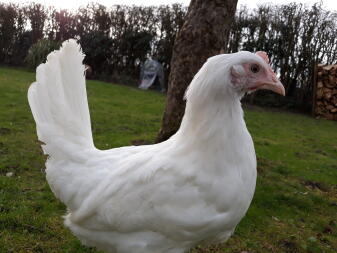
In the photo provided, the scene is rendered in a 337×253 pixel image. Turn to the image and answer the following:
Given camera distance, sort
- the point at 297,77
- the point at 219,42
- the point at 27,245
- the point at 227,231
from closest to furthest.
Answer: the point at 227,231
the point at 27,245
the point at 219,42
the point at 297,77

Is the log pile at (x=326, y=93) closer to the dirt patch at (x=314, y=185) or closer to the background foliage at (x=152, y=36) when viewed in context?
the background foliage at (x=152, y=36)

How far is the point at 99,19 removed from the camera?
1580 cm

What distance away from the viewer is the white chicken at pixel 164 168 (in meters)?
1.90

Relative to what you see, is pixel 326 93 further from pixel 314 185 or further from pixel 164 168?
pixel 164 168

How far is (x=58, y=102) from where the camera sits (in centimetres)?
223

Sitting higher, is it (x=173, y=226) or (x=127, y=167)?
(x=127, y=167)

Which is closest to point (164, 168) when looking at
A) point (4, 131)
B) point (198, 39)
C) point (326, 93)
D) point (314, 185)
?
point (198, 39)

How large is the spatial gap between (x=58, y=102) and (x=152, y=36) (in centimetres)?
1346

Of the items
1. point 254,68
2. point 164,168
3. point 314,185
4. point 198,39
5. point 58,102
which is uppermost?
point 198,39

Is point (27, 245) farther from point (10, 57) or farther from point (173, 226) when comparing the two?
point (10, 57)

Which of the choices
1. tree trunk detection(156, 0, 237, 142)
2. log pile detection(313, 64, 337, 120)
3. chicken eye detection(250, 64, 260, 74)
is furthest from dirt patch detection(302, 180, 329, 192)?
log pile detection(313, 64, 337, 120)

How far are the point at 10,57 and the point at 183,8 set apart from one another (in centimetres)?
859

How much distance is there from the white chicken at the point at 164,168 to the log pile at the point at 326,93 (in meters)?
12.0

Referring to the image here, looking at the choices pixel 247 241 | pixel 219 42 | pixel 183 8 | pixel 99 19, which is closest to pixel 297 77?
pixel 183 8
